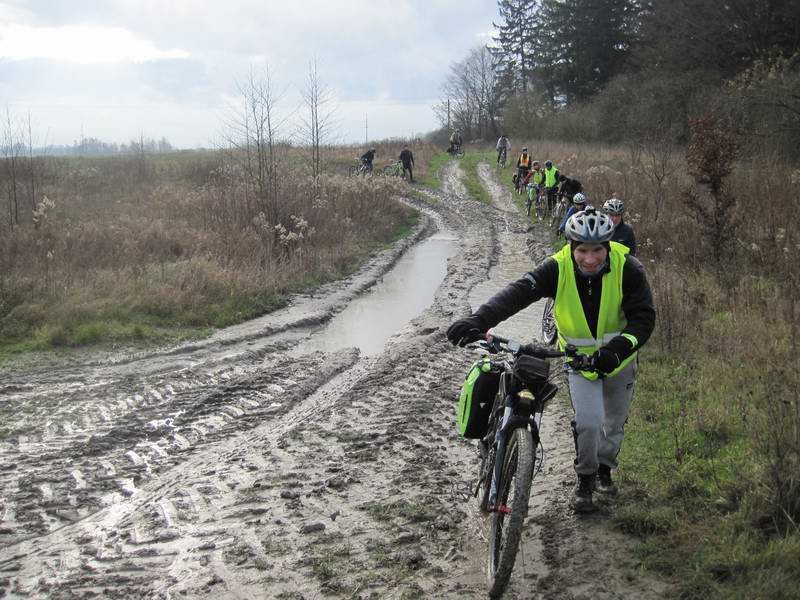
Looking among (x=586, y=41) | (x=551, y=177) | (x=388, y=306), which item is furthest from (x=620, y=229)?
(x=586, y=41)

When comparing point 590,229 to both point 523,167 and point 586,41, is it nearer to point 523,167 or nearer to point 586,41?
point 523,167

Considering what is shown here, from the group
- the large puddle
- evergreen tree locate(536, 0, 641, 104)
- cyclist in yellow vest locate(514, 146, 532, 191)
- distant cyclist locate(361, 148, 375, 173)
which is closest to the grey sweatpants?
the large puddle

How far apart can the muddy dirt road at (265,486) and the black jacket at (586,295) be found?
138 cm

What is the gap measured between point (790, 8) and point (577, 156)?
10.3 meters

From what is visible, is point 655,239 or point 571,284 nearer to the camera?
Result: point 571,284

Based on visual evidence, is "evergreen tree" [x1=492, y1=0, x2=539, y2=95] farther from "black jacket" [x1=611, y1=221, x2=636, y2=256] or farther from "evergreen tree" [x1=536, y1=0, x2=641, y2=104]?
"black jacket" [x1=611, y1=221, x2=636, y2=256]

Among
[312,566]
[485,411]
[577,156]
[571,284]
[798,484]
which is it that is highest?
[577,156]

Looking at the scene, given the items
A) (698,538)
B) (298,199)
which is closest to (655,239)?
(298,199)

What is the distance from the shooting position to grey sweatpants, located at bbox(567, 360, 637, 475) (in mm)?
4406

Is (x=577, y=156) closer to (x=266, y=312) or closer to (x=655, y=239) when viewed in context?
(x=655, y=239)

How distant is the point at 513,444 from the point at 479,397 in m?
0.44

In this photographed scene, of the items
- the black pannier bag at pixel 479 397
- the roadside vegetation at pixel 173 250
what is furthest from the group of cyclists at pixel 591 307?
the roadside vegetation at pixel 173 250

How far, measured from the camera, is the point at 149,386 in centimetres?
869

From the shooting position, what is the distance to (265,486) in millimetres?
5750
